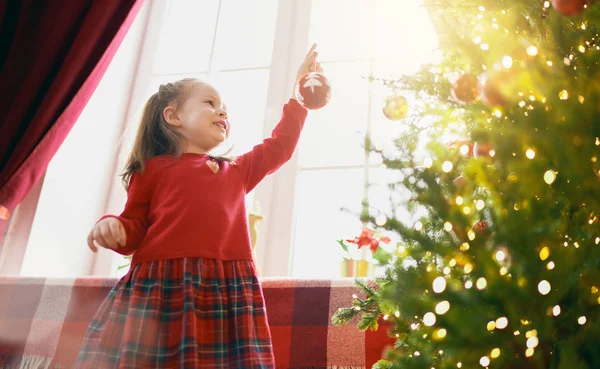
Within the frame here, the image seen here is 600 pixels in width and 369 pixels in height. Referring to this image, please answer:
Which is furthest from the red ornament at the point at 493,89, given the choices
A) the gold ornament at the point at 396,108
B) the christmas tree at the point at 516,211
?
the gold ornament at the point at 396,108

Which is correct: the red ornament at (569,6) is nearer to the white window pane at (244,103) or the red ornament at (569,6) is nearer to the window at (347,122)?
the window at (347,122)

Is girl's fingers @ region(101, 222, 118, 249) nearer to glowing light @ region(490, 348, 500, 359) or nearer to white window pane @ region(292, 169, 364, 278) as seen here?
glowing light @ region(490, 348, 500, 359)

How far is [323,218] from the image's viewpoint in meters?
2.12

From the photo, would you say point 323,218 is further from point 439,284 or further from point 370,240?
point 439,284

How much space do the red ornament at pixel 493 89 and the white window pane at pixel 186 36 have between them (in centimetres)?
185

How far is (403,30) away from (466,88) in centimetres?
142

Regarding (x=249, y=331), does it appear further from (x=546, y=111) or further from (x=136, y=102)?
(x=136, y=102)

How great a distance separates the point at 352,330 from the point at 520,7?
2.79 ft

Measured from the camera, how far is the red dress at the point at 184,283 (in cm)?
112

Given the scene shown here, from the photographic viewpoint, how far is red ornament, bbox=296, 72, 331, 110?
131 cm

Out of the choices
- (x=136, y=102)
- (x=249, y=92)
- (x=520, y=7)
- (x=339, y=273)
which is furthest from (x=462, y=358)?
(x=136, y=102)

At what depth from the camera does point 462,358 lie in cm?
65

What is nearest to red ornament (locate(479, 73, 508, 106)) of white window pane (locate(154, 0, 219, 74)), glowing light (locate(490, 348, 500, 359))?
glowing light (locate(490, 348, 500, 359))

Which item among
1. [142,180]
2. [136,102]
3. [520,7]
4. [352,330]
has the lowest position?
[352,330]
